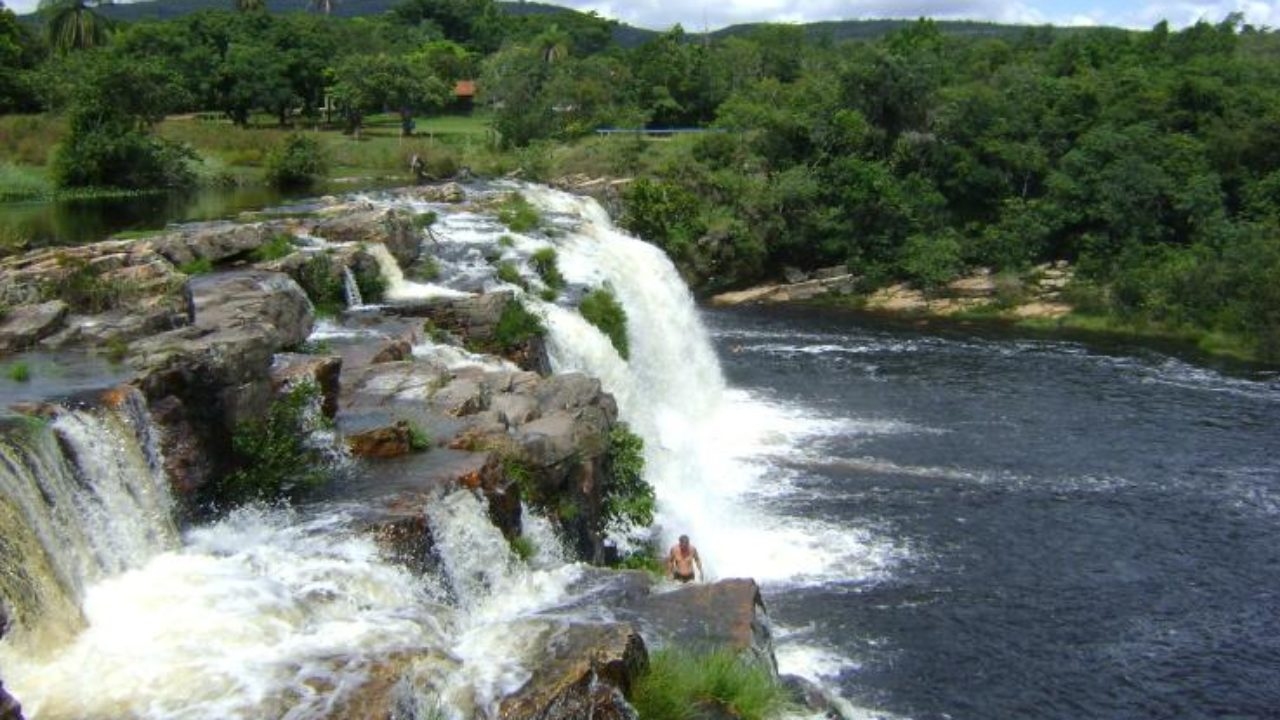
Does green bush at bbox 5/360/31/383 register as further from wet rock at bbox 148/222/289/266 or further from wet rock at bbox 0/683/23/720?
wet rock at bbox 148/222/289/266

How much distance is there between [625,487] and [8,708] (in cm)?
1128

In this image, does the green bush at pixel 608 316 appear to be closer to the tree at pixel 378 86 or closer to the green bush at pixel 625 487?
the green bush at pixel 625 487

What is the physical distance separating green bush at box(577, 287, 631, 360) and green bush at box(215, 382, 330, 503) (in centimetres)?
1137

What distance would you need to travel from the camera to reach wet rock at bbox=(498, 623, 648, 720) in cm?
996

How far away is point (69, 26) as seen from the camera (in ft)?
230

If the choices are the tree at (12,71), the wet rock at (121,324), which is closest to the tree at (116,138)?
Result: the tree at (12,71)

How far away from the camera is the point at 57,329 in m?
18.2

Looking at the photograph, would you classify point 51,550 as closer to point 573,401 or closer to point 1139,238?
point 573,401

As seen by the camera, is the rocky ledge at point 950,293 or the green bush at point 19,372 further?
the rocky ledge at point 950,293

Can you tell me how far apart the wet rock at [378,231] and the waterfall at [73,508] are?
556 inches

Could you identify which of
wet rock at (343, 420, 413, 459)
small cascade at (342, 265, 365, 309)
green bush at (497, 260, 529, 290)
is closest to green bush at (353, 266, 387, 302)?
small cascade at (342, 265, 365, 309)

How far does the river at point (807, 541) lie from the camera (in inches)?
442

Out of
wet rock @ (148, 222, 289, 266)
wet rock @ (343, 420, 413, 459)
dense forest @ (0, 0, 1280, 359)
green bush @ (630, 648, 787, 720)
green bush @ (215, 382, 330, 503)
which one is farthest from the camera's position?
dense forest @ (0, 0, 1280, 359)

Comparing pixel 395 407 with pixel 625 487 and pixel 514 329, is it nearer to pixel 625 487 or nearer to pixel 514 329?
pixel 625 487
